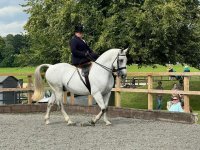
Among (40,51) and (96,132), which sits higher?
(40,51)

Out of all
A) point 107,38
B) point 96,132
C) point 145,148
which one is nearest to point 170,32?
point 107,38

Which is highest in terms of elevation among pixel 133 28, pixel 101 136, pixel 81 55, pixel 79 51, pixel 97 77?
pixel 133 28

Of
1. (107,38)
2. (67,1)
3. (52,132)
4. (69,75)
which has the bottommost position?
(52,132)

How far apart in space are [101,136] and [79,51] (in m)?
2.97

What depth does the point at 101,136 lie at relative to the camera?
32.3ft

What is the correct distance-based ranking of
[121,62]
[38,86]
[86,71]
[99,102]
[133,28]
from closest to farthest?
[121,62] < [99,102] < [86,71] < [38,86] < [133,28]

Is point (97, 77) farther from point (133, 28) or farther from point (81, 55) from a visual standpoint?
point (133, 28)

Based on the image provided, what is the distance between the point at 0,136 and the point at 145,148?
140 inches

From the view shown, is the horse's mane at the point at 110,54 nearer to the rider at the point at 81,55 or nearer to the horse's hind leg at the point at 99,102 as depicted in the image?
the rider at the point at 81,55

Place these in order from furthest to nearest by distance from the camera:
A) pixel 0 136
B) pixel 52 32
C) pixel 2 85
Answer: pixel 52 32, pixel 2 85, pixel 0 136

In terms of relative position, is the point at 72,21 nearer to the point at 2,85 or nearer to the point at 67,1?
the point at 67,1

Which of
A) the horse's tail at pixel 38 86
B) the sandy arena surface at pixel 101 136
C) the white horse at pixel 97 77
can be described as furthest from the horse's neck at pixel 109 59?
the horse's tail at pixel 38 86

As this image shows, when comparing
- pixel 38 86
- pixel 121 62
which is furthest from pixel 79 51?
pixel 38 86

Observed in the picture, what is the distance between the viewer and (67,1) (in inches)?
981
